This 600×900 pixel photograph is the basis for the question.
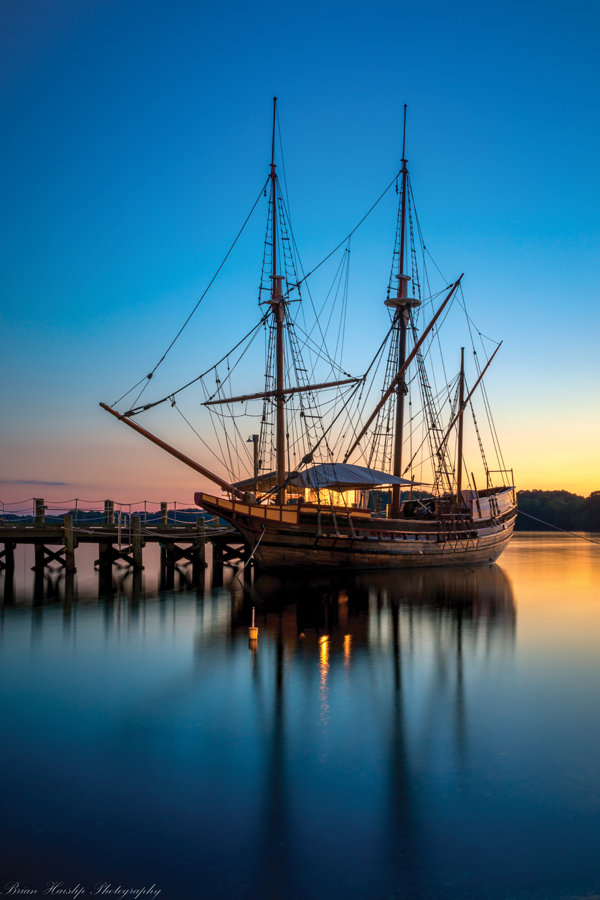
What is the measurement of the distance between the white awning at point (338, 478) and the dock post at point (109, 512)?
11025mm

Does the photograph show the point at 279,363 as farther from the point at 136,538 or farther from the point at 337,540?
the point at 136,538

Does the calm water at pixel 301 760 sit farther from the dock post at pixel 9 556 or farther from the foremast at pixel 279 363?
the dock post at pixel 9 556

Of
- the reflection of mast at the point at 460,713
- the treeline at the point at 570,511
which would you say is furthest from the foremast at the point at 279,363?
the treeline at the point at 570,511

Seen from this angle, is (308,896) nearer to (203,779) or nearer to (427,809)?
(427,809)

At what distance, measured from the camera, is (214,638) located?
60.5 ft

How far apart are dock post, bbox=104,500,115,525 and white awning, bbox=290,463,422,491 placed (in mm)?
11025

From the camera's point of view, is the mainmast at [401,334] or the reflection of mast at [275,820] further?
the mainmast at [401,334]

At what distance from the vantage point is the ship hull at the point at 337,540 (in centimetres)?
3278

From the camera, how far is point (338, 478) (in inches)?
1369

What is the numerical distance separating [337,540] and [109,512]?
45.1 feet

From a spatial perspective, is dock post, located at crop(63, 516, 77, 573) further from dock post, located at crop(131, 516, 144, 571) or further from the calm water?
the calm water

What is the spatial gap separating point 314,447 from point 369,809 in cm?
2879

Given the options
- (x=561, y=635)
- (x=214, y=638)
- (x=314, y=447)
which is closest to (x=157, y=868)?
(x=214, y=638)

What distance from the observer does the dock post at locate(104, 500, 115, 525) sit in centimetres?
3603
